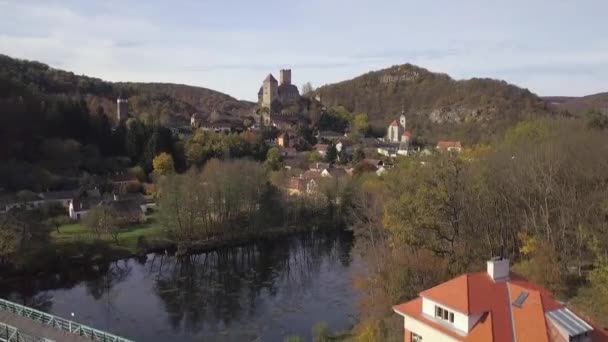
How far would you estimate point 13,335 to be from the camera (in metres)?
13.1

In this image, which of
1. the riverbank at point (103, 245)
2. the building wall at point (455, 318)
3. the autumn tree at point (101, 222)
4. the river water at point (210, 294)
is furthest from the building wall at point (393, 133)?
the building wall at point (455, 318)

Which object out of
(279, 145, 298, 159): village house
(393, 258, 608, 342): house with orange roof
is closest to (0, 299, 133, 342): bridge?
(393, 258, 608, 342): house with orange roof

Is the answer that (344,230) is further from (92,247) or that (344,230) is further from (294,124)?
(294,124)

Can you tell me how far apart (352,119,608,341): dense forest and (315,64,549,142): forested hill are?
3852cm

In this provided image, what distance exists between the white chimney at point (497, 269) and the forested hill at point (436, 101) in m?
46.9

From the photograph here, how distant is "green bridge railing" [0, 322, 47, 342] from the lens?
1298cm

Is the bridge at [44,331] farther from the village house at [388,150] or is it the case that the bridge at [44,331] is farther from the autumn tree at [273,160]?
the village house at [388,150]

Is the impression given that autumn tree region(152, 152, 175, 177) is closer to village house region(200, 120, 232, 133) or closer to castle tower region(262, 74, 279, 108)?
village house region(200, 120, 232, 133)

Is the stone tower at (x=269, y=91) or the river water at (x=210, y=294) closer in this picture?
the river water at (x=210, y=294)

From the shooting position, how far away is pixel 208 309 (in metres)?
19.5

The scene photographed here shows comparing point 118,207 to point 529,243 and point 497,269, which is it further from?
point 497,269

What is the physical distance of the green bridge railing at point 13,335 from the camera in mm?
12979

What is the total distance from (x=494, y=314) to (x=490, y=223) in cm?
948

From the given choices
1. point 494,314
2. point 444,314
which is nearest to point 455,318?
point 444,314
